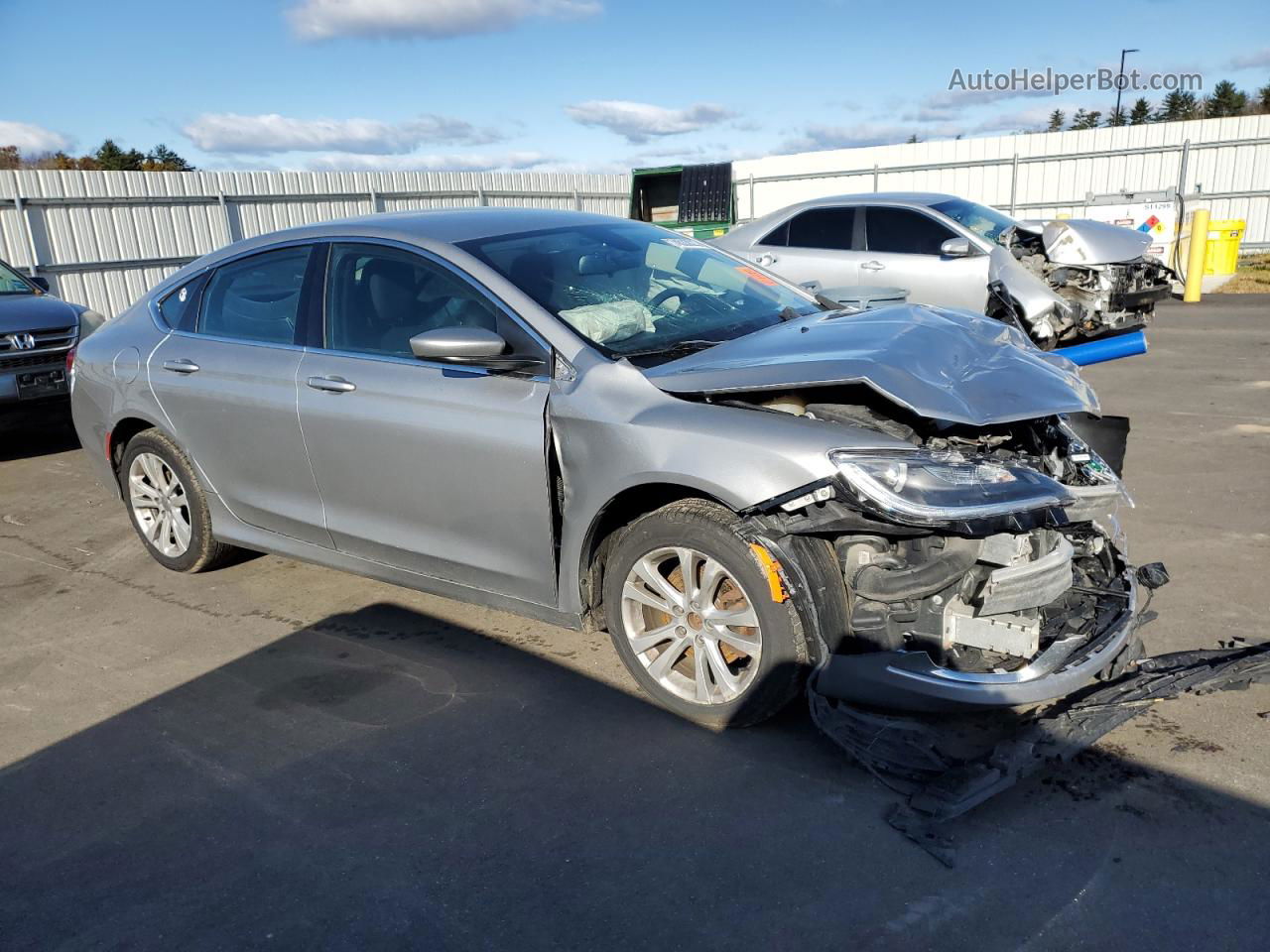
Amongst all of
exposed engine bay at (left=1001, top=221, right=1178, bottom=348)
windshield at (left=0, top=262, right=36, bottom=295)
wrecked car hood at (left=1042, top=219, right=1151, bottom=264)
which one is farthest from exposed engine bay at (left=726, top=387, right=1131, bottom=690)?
windshield at (left=0, top=262, right=36, bottom=295)

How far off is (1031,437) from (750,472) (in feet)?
3.93

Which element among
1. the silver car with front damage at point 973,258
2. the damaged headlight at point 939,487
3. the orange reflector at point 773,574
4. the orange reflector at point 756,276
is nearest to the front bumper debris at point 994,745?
the orange reflector at point 773,574

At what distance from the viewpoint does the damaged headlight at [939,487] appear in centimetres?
298

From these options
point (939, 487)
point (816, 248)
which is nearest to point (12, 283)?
point (816, 248)

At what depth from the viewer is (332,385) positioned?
426cm

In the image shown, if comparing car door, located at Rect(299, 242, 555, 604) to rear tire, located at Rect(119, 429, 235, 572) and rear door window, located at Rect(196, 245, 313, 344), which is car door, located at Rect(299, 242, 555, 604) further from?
rear tire, located at Rect(119, 429, 235, 572)

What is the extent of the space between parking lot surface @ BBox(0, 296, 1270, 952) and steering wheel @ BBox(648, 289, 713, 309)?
4.81ft

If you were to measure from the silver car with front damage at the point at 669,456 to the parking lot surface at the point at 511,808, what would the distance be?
321mm

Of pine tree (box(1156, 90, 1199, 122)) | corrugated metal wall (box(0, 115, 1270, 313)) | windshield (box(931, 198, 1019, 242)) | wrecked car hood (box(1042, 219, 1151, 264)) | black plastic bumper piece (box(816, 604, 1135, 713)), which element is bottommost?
black plastic bumper piece (box(816, 604, 1135, 713))

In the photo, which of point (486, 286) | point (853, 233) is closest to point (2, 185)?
point (853, 233)

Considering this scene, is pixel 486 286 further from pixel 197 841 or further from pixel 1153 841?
pixel 1153 841

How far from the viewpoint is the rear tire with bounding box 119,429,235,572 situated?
16.8 feet

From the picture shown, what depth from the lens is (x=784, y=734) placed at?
3.49 meters

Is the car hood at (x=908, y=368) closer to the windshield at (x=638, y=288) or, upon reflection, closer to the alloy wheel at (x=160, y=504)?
the windshield at (x=638, y=288)
